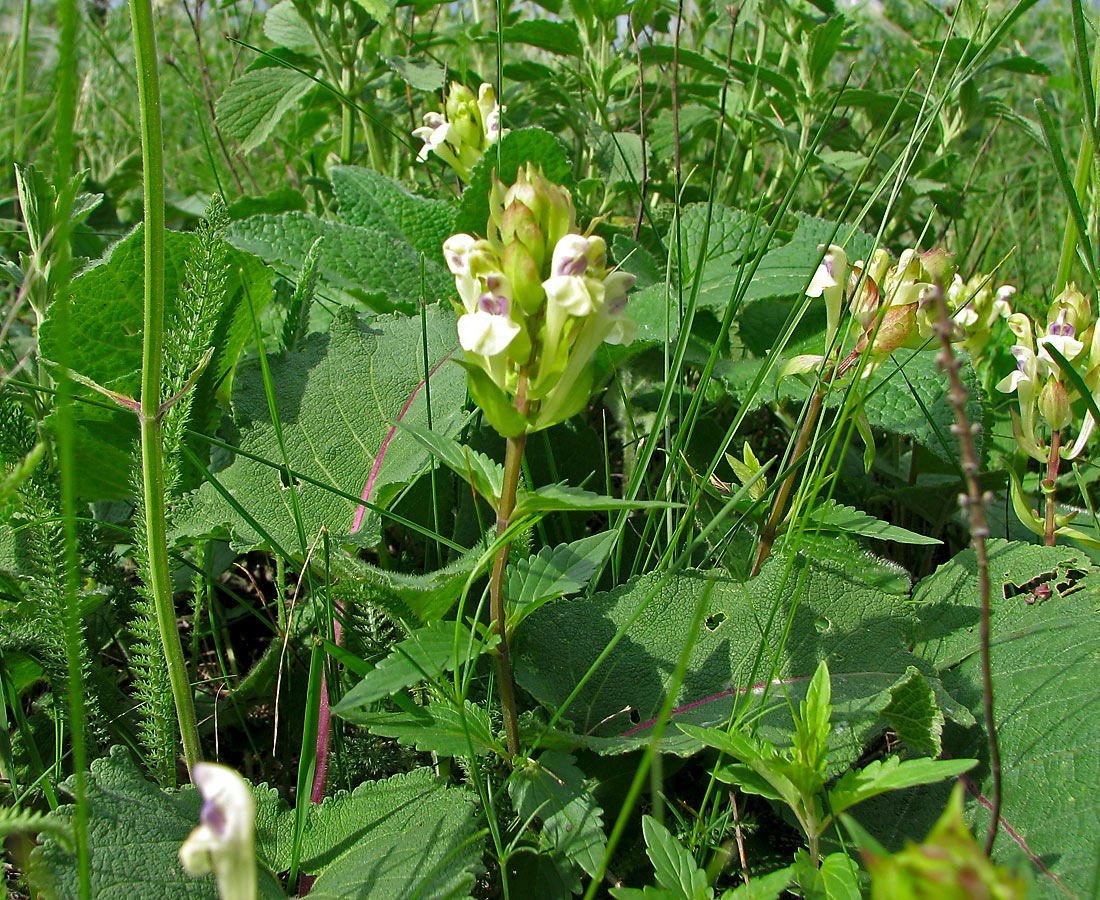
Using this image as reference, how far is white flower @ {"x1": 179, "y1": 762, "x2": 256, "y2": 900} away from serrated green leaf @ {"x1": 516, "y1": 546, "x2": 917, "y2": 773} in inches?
23.7

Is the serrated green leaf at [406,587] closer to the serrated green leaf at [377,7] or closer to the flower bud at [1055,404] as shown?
the flower bud at [1055,404]

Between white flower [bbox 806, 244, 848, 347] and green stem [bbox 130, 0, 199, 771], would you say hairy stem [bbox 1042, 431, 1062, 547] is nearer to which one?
white flower [bbox 806, 244, 848, 347]

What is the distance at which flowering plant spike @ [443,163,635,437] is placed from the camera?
33.7 inches

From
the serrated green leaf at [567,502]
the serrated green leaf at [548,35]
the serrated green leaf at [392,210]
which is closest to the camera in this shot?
the serrated green leaf at [567,502]

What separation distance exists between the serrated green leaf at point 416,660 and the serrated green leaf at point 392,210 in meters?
1.21

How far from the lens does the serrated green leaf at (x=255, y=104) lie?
7.54 feet

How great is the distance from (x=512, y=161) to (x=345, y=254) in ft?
1.34

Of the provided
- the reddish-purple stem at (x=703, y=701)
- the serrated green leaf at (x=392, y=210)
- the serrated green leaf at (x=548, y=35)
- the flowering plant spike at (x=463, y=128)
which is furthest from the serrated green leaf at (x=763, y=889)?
the serrated green leaf at (x=548, y=35)

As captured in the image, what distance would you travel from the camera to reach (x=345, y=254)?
1.91 m

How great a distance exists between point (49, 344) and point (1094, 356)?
1626 mm

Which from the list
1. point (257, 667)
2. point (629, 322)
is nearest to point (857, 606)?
point (629, 322)

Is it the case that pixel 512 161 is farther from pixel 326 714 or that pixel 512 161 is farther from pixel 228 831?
pixel 228 831

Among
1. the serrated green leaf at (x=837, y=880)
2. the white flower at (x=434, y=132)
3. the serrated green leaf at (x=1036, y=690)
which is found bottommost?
the serrated green leaf at (x=1036, y=690)

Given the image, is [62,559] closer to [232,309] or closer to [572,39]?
[232,309]
